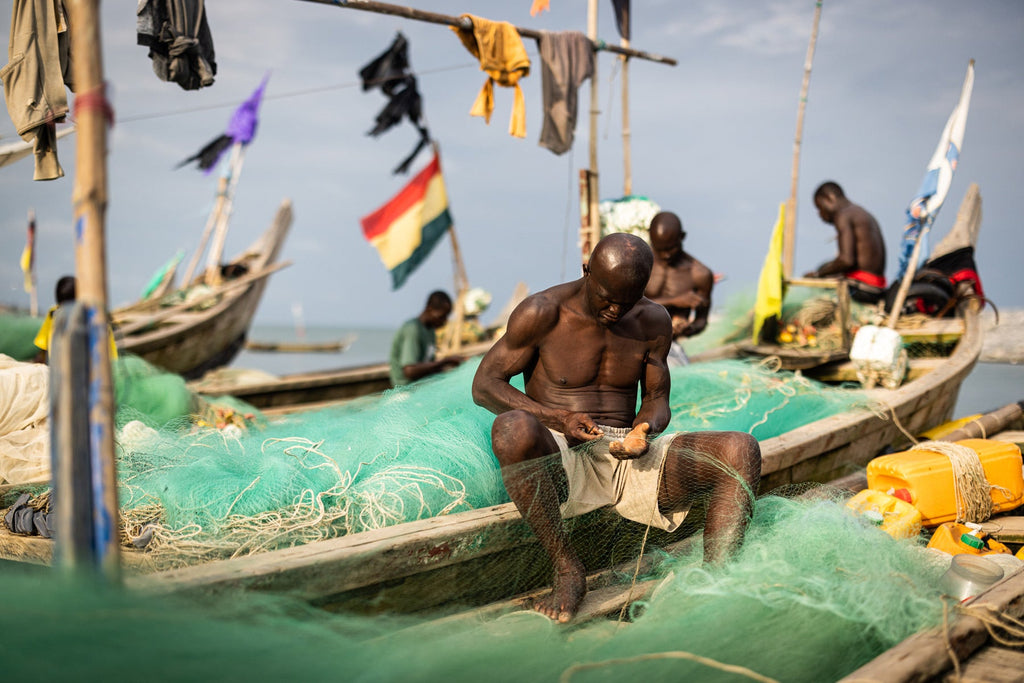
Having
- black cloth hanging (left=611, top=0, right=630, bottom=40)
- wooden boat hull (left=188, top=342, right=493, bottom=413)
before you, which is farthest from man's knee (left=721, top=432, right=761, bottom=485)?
black cloth hanging (left=611, top=0, right=630, bottom=40)

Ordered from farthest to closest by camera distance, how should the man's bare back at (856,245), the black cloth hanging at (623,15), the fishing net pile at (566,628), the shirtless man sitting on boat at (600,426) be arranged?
1. the black cloth hanging at (623,15)
2. the man's bare back at (856,245)
3. the shirtless man sitting on boat at (600,426)
4. the fishing net pile at (566,628)

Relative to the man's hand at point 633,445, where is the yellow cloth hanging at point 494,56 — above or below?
above

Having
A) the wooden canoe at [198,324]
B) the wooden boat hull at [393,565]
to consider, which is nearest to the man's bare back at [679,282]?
the wooden boat hull at [393,565]

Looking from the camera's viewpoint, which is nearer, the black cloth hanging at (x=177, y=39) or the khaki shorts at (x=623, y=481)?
the khaki shorts at (x=623, y=481)

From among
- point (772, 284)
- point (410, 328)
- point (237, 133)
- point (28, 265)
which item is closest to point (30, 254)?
point (28, 265)

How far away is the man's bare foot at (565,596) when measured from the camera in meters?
2.50

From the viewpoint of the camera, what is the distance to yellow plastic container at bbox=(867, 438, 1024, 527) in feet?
12.3

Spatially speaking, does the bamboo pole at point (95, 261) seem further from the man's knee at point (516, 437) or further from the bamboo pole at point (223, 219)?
the bamboo pole at point (223, 219)

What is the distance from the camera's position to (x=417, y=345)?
6859 millimetres

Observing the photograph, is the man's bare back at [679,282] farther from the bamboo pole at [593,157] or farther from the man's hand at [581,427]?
the man's hand at [581,427]

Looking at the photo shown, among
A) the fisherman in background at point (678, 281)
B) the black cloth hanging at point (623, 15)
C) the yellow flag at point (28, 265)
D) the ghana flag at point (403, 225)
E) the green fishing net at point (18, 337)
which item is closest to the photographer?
the fisherman in background at point (678, 281)

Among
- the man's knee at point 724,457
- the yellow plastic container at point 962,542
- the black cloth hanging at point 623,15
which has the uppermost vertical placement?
the black cloth hanging at point 623,15

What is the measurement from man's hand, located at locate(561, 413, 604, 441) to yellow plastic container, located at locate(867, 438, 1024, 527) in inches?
76.1

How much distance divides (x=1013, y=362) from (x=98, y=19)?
29.2ft
